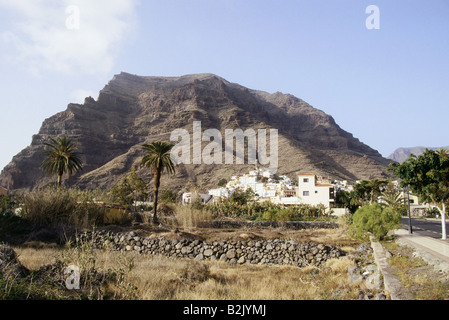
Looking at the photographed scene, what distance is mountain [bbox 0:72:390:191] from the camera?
3879 inches

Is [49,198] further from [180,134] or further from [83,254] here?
[180,134]

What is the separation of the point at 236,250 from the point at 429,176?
12.4 meters

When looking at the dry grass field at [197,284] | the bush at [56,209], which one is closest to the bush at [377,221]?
the dry grass field at [197,284]

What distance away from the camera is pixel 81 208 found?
67.7 feet

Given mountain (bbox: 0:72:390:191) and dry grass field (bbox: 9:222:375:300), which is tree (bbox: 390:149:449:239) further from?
mountain (bbox: 0:72:390:191)

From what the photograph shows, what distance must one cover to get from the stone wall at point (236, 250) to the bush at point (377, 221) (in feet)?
13.7

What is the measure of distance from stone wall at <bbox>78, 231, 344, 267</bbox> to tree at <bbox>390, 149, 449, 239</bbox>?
8595mm

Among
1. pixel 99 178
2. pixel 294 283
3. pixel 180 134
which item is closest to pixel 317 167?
pixel 180 134

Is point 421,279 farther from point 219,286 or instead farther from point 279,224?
point 279,224

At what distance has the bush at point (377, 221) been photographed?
17.9 m

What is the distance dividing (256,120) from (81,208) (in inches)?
4914

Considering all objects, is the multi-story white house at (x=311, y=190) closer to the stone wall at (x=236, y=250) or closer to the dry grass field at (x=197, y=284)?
the stone wall at (x=236, y=250)

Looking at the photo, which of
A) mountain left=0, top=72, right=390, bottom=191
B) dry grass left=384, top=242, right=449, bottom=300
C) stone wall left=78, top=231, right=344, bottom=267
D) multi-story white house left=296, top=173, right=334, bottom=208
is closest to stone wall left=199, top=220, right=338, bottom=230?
stone wall left=78, top=231, right=344, bottom=267

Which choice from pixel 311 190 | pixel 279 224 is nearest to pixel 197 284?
pixel 279 224
